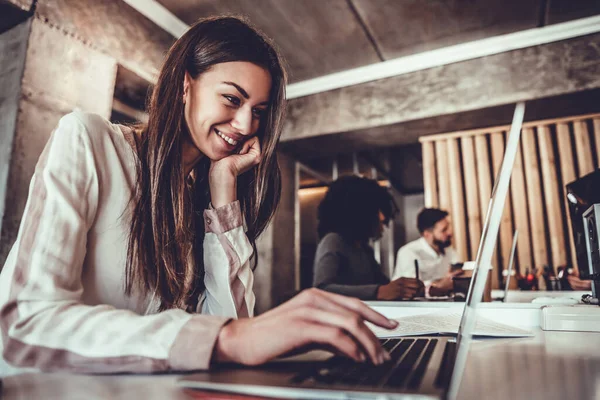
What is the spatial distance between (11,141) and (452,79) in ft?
11.7

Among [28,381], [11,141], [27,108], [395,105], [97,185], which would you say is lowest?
[28,381]

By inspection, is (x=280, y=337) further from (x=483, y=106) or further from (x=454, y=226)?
(x=454, y=226)

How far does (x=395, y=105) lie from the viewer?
417 centimetres

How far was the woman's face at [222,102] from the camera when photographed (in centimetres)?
112

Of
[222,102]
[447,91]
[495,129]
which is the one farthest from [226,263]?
[495,129]

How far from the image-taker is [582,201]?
5.05 ft

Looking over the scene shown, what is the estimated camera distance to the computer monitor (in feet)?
4.62

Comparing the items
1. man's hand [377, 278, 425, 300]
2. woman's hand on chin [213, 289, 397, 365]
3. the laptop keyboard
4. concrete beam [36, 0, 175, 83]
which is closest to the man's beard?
man's hand [377, 278, 425, 300]

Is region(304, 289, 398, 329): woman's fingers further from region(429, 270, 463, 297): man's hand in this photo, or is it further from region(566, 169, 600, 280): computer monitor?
region(429, 270, 463, 297): man's hand

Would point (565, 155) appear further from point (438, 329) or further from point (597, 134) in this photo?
point (438, 329)

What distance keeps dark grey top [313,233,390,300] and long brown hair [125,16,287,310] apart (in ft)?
3.79

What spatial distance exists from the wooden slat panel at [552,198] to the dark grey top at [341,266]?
91.3 inches

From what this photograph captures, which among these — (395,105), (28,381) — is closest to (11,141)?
(28,381)

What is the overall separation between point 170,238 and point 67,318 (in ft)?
1.28
